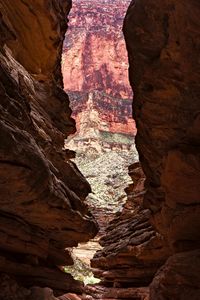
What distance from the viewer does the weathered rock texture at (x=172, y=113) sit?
7848mm

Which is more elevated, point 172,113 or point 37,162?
point 172,113

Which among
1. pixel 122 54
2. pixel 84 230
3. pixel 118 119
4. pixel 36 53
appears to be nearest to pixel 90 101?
pixel 118 119

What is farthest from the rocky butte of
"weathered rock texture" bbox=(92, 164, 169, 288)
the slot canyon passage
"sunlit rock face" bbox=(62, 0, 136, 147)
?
the slot canyon passage

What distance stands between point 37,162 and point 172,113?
3.19 meters

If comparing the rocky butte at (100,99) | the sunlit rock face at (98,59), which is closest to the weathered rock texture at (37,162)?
the rocky butte at (100,99)

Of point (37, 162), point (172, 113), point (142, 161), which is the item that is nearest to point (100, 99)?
point (142, 161)

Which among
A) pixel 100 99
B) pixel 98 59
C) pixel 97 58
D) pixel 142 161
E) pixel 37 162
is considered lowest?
pixel 37 162

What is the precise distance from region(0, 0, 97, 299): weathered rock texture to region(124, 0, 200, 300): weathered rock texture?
2437 millimetres

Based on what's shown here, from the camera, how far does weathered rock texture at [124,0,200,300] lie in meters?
7.85

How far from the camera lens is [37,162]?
8.02 m

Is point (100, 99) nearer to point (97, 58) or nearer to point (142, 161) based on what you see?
point (97, 58)

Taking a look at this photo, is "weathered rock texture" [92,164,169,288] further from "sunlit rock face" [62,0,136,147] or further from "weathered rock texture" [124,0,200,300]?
"sunlit rock face" [62,0,136,147]

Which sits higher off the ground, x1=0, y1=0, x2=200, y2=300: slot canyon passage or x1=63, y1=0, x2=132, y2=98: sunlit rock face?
x1=63, y1=0, x2=132, y2=98: sunlit rock face

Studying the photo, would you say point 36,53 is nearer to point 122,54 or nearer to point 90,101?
point 90,101
